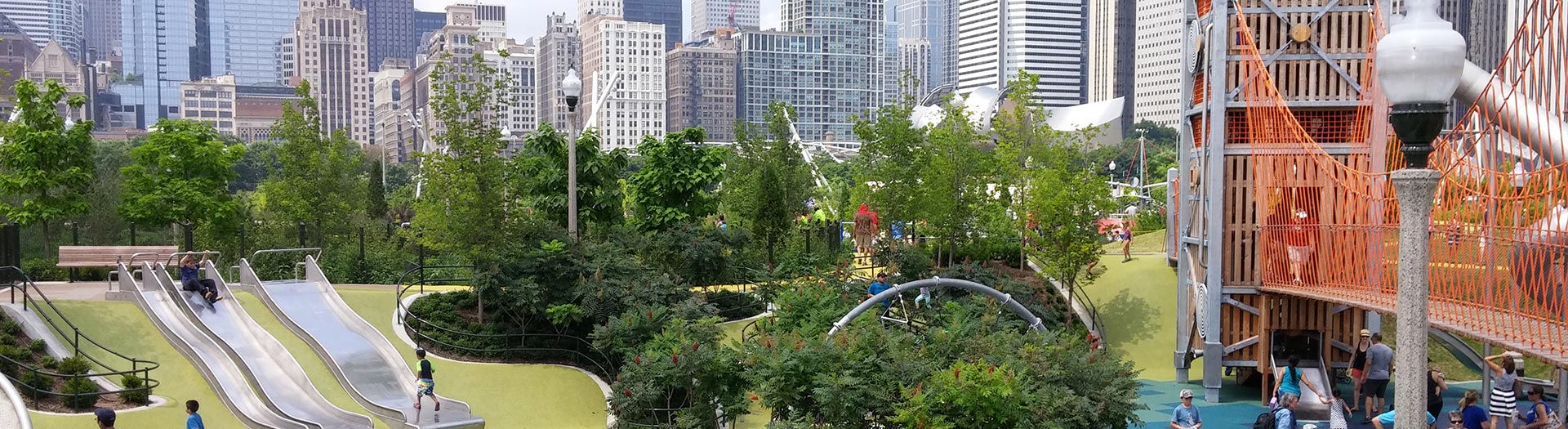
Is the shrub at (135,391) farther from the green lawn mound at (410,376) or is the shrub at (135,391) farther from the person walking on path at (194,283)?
the person walking on path at (194,283)

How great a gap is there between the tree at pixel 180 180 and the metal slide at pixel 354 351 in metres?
3.97

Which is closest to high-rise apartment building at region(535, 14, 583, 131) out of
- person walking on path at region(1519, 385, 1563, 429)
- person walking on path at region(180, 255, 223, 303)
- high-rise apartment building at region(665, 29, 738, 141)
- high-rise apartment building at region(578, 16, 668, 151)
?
high-rise apartment building at region(578, 16, 668, 151)

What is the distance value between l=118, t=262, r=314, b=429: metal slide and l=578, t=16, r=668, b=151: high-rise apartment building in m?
157

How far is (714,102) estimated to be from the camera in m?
199

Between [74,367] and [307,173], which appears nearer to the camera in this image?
[74,367]

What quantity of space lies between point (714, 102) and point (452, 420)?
182m

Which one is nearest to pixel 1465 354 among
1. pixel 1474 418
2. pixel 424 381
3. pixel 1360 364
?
pixel 1360 364

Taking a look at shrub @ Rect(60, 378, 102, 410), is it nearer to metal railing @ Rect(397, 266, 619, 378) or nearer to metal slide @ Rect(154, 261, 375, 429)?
metal slide @ Rect(154, 261, 375, 429)

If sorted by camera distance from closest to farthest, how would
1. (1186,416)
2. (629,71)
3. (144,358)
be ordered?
(1186,416) < (144,358) < (629,71)

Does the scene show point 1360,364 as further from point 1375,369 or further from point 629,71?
point 629,71

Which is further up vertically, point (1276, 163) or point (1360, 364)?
point (1276, 163)

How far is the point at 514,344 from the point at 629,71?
16576 centimetres

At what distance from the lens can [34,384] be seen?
16.4 m

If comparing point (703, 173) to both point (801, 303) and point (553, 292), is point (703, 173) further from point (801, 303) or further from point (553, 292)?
point (801, 303)
